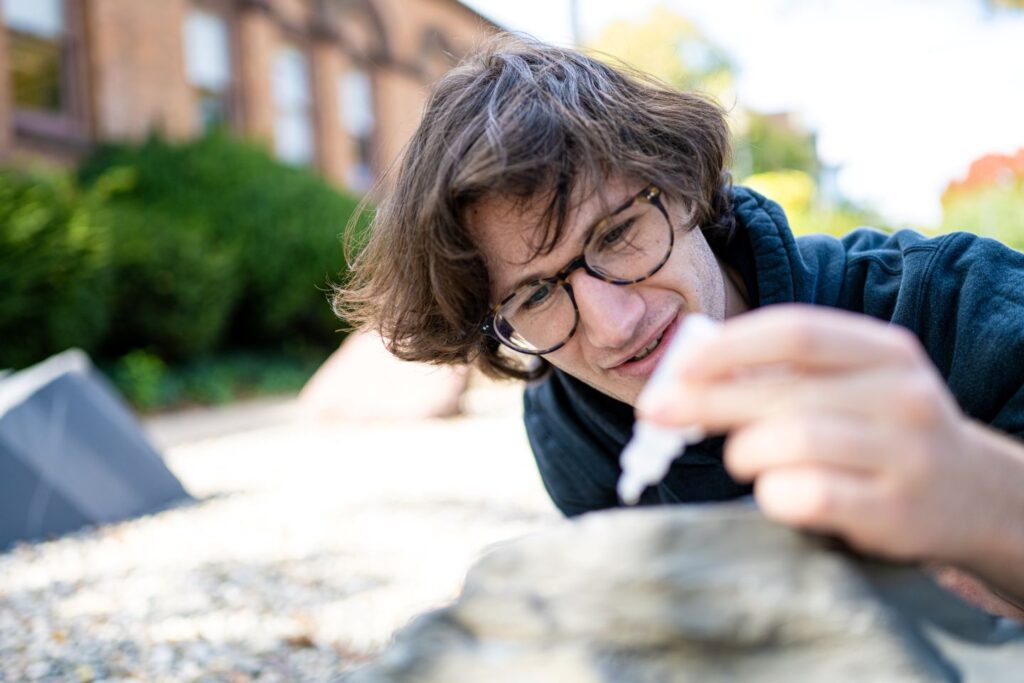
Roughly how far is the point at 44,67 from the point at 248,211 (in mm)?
2670

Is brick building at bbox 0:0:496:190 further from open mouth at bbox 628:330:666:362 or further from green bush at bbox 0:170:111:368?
open mouth at bbox 628:330:666:362

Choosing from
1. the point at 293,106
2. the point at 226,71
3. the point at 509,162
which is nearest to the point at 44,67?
the point at 226,71

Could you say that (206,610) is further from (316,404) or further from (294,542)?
(316,404)

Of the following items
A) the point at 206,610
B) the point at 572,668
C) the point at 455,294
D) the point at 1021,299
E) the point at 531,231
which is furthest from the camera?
the point at 206,610

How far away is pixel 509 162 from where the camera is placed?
1.91 meters

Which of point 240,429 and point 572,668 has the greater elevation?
point 572,668

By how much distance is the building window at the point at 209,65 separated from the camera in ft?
43.1

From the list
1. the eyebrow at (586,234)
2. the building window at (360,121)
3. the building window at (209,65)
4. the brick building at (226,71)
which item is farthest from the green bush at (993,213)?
the building window at (360,121)

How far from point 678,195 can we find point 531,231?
32 cm

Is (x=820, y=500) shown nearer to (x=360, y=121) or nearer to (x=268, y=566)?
(x=268, y=566)

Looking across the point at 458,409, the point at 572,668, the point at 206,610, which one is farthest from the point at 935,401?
the point at 458,409

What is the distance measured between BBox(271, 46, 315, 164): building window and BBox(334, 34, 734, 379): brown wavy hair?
529 inches

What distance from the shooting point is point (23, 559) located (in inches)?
158

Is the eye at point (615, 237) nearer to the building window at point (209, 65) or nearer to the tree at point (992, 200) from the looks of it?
the tree at point (992, 200)
